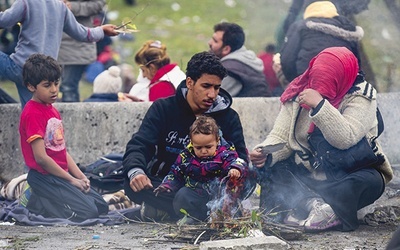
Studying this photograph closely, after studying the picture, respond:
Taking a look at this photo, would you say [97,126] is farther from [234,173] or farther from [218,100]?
[234,173]

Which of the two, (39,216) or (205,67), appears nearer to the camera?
(205,67)

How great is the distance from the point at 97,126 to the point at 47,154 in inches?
57.8

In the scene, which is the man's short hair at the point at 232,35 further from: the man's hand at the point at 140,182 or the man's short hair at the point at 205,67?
the man's hand at the point at 140,182

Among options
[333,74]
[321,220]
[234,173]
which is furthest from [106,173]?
[333,74]

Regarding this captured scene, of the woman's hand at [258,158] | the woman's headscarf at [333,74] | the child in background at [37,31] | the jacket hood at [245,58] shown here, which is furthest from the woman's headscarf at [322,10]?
the woman's hand at [258,158]

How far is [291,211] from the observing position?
730 centimetres

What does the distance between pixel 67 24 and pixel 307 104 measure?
7.75 feet

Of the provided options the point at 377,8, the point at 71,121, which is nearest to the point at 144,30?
the point at 377,8

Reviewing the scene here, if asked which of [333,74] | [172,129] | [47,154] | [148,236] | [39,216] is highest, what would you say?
[333,74]

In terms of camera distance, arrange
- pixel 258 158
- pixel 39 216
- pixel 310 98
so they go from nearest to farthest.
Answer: pixel 310 98 < pixel 258 158 < pixel 39 216

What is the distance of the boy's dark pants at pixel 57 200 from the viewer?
7496 mm

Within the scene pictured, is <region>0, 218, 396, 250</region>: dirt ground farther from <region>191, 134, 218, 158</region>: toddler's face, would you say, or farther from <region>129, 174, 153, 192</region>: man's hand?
<region>191, 134, 218, 158</region>: toddler's face

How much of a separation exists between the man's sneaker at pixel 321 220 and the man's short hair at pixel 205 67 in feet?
3.70

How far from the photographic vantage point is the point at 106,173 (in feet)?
27.8
